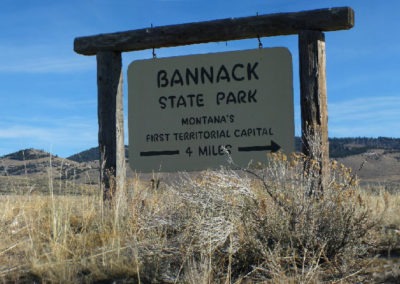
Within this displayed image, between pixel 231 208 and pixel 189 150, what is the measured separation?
10.6ft

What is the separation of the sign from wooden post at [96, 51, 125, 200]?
223 millimetres

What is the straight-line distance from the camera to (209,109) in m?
8.18

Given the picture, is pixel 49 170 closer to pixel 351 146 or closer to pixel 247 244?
pixel 247 244

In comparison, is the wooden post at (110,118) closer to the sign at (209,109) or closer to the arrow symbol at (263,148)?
the sign at (209,109)

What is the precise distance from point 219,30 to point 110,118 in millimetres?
2117

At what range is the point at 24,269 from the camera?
549 cm

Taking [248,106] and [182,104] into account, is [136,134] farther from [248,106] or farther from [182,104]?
[248,106]

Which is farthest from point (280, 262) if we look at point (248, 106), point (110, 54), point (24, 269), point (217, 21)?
point (110, 54)

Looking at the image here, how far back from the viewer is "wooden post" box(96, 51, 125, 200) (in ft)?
28.6

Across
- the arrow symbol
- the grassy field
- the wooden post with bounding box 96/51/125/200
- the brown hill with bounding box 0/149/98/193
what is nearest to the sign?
the arrow symbol

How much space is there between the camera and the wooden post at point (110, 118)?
28.6 ft

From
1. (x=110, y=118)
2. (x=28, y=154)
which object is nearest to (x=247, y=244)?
(x=110, y=118)

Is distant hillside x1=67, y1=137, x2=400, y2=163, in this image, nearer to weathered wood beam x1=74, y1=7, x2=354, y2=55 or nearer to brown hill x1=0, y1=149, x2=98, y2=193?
brown hill x1=0, y1=149, x2=98, y2=193

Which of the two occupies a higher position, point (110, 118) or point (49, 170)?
point (110, 118)
